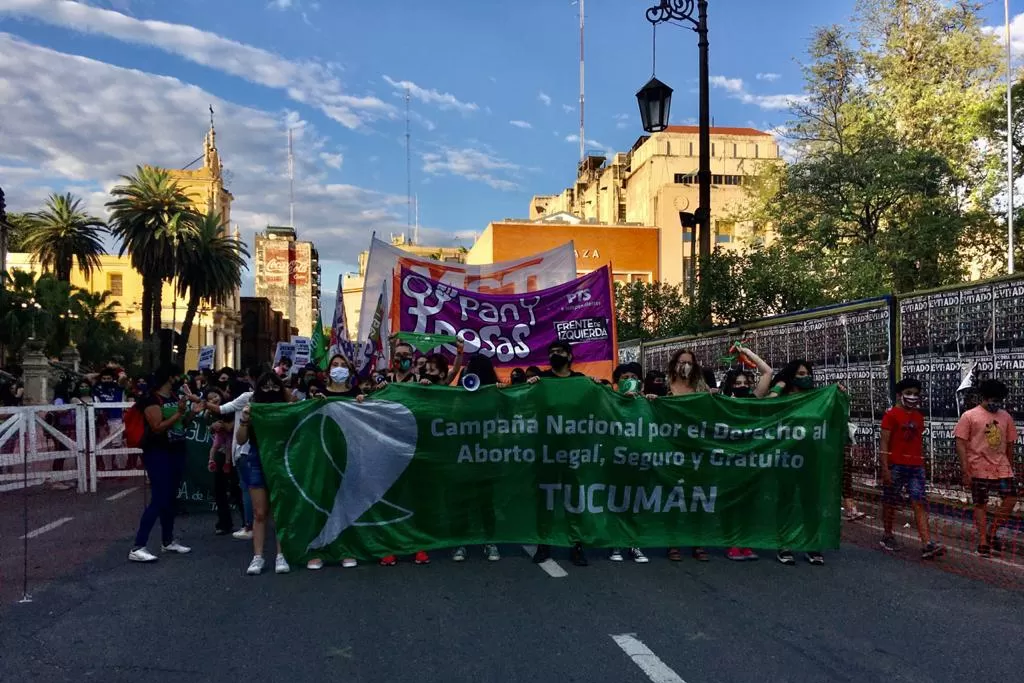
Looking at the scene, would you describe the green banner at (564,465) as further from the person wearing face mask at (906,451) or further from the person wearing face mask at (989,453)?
the person wearing face mask at (989,453)

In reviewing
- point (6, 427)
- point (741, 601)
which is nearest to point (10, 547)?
point (6, 427)

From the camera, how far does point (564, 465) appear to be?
8.44m

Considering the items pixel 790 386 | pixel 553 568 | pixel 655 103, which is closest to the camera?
pixel 553 568

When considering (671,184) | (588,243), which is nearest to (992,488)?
(588,243)

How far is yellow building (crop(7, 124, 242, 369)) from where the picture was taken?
275 ft

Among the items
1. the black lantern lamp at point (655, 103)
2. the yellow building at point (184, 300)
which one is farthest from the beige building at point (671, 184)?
the black lantern lamp at point (655, 103)

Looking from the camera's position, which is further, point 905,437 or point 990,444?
point 905,437

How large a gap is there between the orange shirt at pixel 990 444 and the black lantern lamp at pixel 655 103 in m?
7.87

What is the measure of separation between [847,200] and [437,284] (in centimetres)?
1940

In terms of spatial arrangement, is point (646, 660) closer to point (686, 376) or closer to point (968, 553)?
point (686, 376)

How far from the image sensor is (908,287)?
27.7m

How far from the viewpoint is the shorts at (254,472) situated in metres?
7.96

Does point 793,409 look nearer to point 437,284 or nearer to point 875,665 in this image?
point 875,665

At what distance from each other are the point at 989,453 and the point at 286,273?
133 meters
